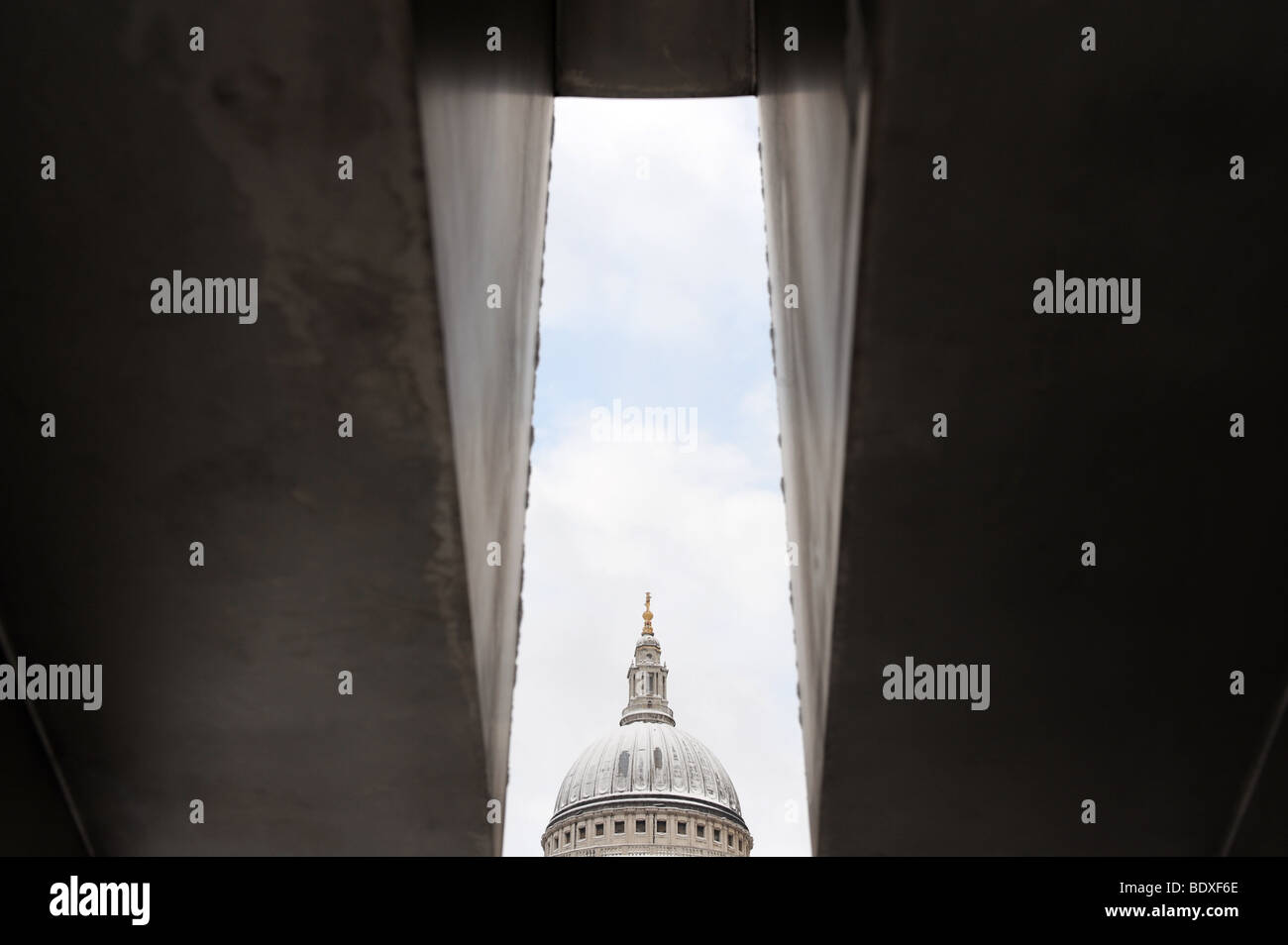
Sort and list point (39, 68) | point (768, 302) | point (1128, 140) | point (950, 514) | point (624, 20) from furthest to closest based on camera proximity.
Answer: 1. point (768, 302)
2. point (624, 20)
3. point (950, 514)
4. point (1128, 140)
5. point (39, 68)

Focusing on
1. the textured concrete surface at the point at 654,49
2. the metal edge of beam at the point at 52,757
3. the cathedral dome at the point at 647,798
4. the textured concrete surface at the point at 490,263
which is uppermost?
the cathedral dome at the point at 647,798

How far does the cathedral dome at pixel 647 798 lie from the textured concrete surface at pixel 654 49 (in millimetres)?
99742

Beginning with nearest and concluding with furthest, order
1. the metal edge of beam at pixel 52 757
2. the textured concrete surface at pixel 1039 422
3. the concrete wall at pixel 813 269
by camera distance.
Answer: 1. the textured concrete surface at pixel 1039 422
2. the concrete wall at pixel 813 269
3. the metal edge of beam at pixel 52 757

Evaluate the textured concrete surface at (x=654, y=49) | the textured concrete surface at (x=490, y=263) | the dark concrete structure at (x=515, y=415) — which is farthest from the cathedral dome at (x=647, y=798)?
the dark concrete structure at (x=515, y=415)

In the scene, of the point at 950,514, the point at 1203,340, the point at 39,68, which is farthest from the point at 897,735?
the point at 39,68

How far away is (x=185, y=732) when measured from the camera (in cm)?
1069

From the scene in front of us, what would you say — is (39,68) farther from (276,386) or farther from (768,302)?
(768,302)

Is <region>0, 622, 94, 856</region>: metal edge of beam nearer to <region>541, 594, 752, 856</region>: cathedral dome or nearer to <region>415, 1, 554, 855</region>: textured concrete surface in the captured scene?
<region>415, 1, 554, 855</region>: textured concrete surface

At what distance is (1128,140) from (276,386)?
4591 mm

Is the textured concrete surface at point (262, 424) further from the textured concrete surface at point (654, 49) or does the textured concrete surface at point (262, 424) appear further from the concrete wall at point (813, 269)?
the concrete wall at point (813, 269)

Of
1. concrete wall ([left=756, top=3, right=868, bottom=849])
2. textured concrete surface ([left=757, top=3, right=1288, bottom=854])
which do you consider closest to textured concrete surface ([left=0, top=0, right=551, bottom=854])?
concrete wall ([left=756, top=3, right=868, bottom=849])

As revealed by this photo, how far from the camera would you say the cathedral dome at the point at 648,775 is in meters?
117

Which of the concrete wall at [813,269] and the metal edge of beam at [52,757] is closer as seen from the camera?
the concrete wall at [813,269]

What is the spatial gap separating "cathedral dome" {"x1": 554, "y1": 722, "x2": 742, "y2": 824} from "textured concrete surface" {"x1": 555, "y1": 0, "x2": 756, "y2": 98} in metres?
106
